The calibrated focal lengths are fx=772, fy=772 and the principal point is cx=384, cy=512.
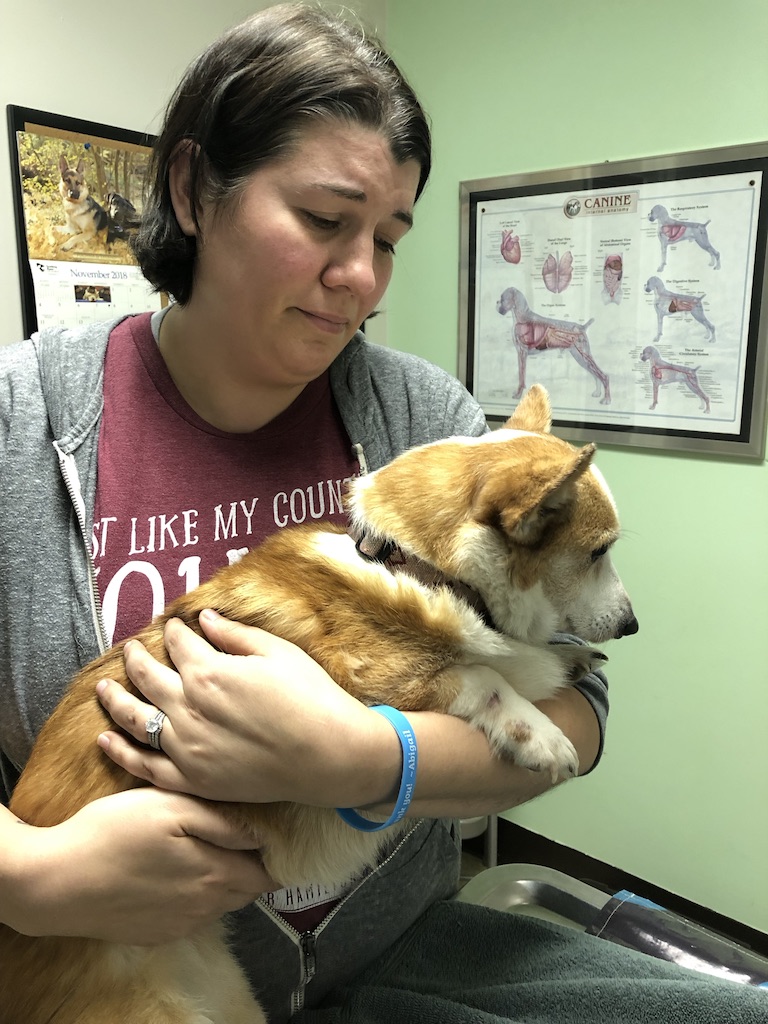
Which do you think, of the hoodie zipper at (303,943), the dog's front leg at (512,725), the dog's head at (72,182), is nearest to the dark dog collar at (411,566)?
the dog's front leg at (512,725)

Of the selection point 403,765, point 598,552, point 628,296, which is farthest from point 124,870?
point 628,296

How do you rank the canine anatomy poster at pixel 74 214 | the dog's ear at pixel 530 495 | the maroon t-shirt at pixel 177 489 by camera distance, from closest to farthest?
the dog's ear at pixel 530 495 < the maroon t-shirt at pixel 177 489 < the canine anatomy poster at pixel 74 214

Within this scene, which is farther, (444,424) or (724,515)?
(724,515)

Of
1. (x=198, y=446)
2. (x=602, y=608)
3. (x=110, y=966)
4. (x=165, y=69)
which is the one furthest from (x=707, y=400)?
(x=110, y=966)

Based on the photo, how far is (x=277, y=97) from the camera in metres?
1.02

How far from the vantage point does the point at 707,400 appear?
2240 millimetres

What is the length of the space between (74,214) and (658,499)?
187 cm

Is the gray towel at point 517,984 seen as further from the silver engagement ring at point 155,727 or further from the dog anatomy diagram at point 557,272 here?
the dog anatomy diagram at point 557,272

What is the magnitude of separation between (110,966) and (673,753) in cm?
197

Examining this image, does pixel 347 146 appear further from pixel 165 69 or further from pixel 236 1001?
pixel 165 69

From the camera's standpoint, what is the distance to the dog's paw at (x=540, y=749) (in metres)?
1.02

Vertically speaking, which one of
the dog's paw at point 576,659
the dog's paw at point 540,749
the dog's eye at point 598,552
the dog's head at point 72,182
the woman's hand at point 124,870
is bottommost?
the woman's hand at point 124,870

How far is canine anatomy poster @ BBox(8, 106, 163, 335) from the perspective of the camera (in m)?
2.00

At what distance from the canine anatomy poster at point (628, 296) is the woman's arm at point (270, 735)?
1.60m
